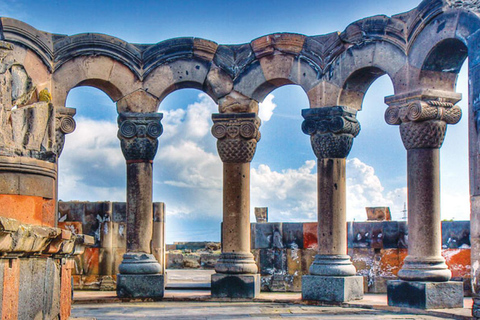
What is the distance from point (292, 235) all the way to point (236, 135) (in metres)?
2.45

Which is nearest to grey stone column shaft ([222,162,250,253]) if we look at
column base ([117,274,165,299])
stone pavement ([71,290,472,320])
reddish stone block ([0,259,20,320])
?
stone pavement ([71,290,472,320])

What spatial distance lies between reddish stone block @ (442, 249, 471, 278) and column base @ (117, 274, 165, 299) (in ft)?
17.2

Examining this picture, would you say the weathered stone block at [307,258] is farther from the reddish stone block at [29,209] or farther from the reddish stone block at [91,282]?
the reddish stone block at [29,209]

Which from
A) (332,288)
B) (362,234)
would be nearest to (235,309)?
(332,288)

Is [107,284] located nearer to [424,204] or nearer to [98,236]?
[98,236]

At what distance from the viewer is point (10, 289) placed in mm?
4891

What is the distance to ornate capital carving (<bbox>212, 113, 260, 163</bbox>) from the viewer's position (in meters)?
12.6

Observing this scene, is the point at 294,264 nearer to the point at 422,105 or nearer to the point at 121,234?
the point at 121,234

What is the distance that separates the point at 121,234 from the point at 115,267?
26.3 inches

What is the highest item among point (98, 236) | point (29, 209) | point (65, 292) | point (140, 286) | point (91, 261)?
point (29, 209)

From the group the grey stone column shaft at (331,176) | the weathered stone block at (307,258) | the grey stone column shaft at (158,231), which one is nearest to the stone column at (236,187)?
the grey stone column shaft at (331,176)

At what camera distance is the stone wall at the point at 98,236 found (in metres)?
14.0

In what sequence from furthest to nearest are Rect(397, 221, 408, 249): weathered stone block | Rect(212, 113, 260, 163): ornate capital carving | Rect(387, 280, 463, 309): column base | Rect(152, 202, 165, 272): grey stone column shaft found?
Rect(152, 202, 165, 272): grey stone column shaft
Rect(397, 221, 408, 249): weathered stone block
Rect(212, 113, 260, 163): ornate capital carving
Rect(387, 280, 463, 309): column base

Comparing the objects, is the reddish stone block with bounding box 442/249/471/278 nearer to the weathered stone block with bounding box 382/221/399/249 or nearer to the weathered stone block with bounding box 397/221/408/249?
the weathered stone block with bounding box 397/221/408/249
